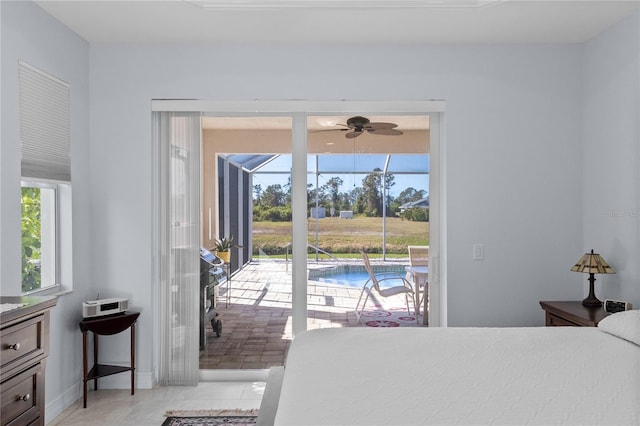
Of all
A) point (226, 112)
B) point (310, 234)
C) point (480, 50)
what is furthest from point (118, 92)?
point (480, 50)

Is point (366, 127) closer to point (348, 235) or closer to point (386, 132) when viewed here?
point (386, 132)

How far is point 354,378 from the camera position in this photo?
165cm

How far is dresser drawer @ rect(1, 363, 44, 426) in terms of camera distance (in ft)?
5.82

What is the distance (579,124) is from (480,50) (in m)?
0.96

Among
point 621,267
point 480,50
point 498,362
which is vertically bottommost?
point 498,362

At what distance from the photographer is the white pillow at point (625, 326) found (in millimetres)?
2050

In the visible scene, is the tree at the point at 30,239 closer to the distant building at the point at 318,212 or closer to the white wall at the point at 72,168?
the white wall at the point at 72,168

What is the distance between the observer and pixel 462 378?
5.41ft

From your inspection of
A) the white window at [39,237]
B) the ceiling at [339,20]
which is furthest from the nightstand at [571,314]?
the white window at [39,237]

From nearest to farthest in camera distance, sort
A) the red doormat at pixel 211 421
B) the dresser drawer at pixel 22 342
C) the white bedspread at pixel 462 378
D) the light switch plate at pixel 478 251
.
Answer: the white bedspread at pixel 462 378, the dresser drawer at pixel 22 342, the red doormat at pixel 211 421, the light switch plate at pixel 478 251

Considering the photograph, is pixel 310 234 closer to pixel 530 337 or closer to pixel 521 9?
pixel 530 337

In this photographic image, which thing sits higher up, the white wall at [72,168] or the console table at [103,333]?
the white wall at [72,168]

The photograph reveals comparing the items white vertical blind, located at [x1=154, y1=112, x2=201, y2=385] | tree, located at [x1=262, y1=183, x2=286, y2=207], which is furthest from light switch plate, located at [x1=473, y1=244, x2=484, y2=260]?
white vertical blind, located at [x1=154, y1=112, x2=201, y2=385]

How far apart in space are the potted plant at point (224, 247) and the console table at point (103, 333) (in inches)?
29.9
